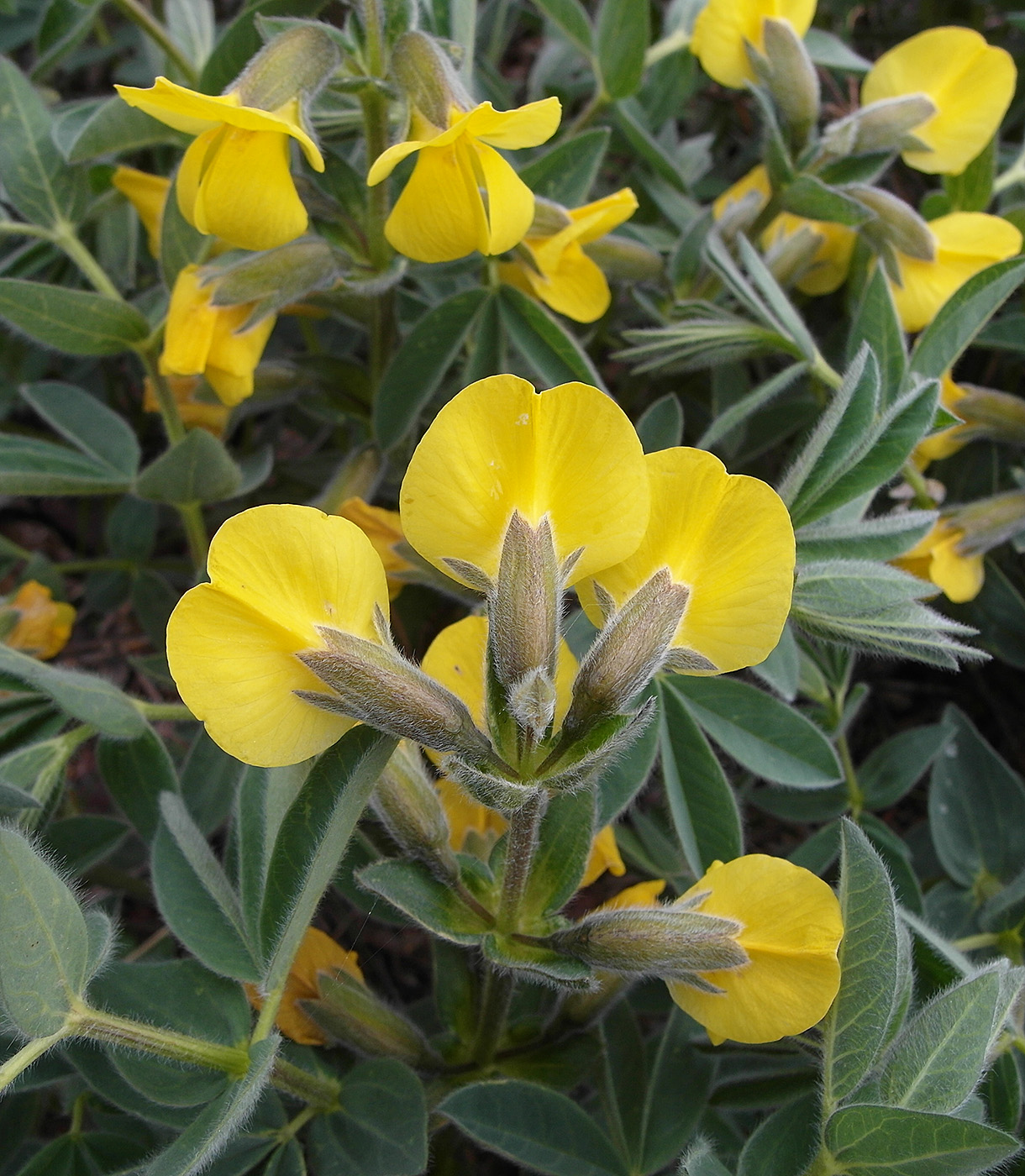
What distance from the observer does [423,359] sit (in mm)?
1334

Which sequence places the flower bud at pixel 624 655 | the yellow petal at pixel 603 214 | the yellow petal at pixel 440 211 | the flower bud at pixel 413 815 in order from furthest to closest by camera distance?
the yellow petal at pixel 603 214 < the yellow petal at pixel 440 211 < the flower bud at pixel 413 815 < the flower bud at pixel 624 655

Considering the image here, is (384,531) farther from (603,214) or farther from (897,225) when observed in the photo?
(897,225)

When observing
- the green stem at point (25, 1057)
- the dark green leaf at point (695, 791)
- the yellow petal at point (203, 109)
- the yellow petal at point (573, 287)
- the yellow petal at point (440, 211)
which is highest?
the yellow petal at point (203, 109)

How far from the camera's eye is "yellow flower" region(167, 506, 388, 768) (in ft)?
2.33

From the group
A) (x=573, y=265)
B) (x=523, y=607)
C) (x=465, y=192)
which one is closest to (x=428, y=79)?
(x=465, y=192)

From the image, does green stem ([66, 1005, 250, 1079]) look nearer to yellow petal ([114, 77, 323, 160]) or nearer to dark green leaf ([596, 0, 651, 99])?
yellow petal ([114, 77, 323, 160])

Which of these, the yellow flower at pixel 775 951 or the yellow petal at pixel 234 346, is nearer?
the yellow flower at pixel 775 951

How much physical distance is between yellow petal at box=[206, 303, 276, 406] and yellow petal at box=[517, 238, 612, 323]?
0.31 m

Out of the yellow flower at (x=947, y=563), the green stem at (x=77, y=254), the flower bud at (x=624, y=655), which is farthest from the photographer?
the green stem at (x=77, y=254)

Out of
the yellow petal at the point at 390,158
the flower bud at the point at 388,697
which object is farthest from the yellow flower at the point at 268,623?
the yellow petal at the point at 390,158

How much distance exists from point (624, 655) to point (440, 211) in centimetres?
50

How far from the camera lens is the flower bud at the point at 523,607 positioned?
0.70 m

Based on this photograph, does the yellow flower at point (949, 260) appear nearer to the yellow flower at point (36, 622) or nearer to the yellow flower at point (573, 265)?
the yellow flower at point (573, 265)

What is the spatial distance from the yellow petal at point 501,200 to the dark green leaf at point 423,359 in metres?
0.30
